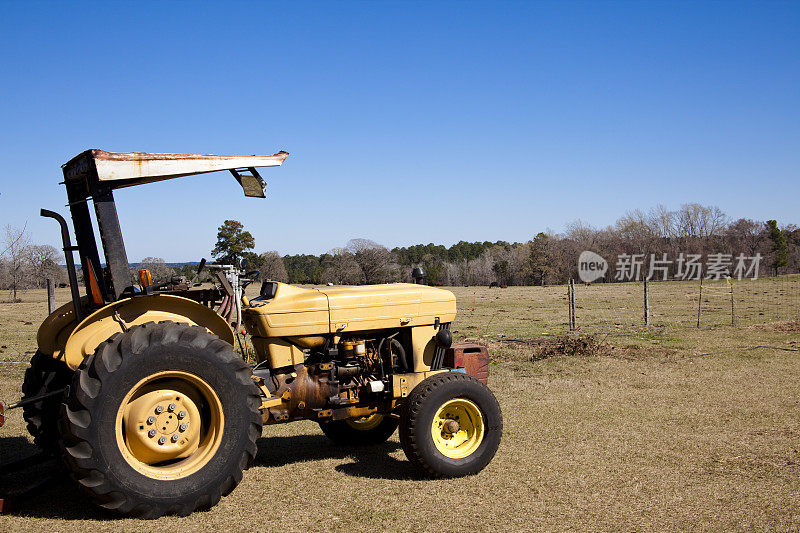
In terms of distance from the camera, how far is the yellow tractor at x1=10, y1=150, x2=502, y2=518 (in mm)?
4203

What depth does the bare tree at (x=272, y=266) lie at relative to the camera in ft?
119

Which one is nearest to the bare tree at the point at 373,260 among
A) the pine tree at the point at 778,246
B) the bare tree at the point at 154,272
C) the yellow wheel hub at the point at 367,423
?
the bare tree at the point at 154,272

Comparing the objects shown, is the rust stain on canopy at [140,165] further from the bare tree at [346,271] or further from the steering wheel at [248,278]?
the bare tree at [346,271]

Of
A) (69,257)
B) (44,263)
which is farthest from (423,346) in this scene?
(44,263)

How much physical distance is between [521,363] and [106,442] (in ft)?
28.7

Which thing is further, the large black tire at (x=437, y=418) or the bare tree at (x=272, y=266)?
the bare tree at (x=272, y=266)

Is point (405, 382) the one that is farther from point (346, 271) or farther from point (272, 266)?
point (272, 266)

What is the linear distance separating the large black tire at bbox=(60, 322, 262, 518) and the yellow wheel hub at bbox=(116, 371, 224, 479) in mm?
16

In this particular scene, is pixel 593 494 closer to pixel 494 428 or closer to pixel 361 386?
pixel 494 428

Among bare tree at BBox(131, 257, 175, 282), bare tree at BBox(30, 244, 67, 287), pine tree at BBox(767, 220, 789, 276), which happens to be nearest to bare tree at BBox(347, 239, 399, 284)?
bare tree at BBox(131, 257, 175, 282)

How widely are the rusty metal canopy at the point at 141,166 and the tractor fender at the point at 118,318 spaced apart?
97cm

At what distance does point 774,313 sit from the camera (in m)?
21.4

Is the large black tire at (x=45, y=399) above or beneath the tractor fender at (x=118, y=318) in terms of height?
beneath

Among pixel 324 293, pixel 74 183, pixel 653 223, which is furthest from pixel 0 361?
pixel 653 223
